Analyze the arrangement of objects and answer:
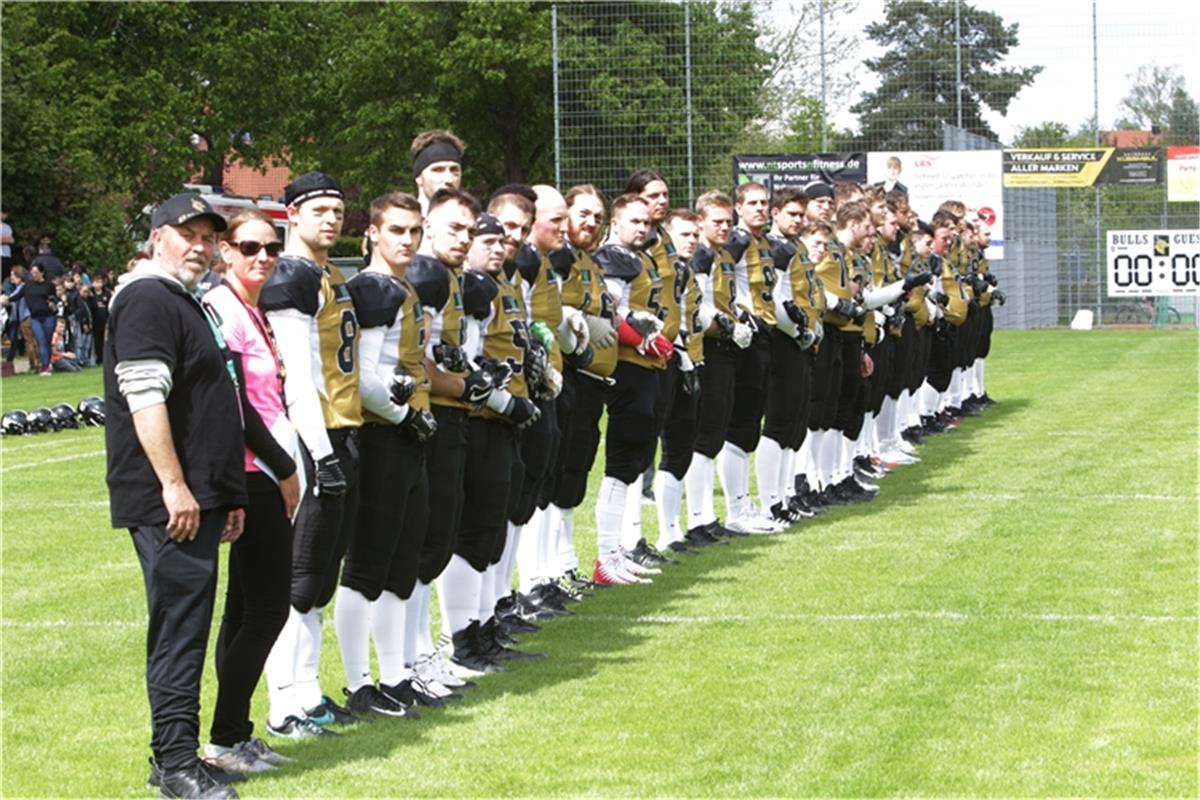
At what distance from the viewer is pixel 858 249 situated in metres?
15.7

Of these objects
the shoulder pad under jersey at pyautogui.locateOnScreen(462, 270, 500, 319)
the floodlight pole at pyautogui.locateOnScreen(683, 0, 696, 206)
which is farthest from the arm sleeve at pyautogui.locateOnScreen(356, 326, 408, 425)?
the floodlight pole at pyautogui.locateOnScreen(683, 0, 696, 206)

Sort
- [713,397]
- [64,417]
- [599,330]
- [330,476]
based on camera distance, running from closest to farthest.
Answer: [330,476], [599,330], [713,397], [64,417]

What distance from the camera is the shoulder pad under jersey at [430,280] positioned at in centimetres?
823

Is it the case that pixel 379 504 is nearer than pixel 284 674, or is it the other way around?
pixel 284 674

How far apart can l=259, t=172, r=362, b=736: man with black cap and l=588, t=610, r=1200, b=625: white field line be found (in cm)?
267

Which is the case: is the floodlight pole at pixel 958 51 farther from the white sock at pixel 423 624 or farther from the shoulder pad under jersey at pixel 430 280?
the white sock at pixel 423 624

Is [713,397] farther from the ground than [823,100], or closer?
closer

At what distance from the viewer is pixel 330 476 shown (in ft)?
23.4

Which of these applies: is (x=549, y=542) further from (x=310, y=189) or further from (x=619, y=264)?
(x=310, y=189)

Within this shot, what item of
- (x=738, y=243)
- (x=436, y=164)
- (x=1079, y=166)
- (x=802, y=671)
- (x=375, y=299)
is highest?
(x=1079, y=166)

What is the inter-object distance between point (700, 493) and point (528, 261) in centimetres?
339

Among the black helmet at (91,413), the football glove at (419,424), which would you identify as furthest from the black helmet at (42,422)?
the football glove at (419,424)

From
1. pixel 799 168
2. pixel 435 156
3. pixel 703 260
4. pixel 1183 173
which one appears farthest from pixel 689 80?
pixel 435 156

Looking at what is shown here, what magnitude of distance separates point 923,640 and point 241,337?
145 inches
